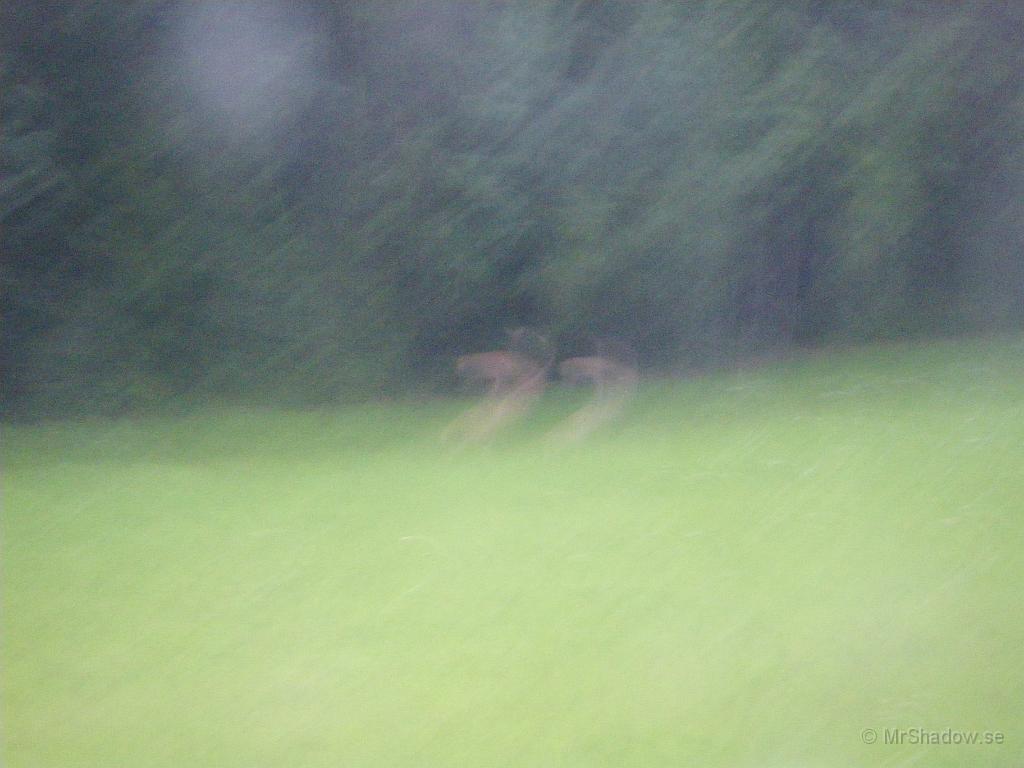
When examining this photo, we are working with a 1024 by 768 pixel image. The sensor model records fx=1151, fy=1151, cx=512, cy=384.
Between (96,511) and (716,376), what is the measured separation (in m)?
4.82

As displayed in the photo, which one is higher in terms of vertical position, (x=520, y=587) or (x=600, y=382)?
(x=600, y=382)

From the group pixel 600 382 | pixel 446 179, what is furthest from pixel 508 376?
pixel 446 179

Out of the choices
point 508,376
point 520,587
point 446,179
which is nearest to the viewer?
point 520,587

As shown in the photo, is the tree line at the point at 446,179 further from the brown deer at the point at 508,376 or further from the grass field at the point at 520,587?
the grass field at the point at 520,587

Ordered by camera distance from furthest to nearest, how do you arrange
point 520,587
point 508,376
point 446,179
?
point 508,376 < point 446,179 < point 520,587

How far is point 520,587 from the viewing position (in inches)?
223

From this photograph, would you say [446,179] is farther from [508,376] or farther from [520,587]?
[520,587]

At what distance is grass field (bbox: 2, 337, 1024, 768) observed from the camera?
4.45 m

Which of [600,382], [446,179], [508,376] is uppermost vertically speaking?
[446,179]

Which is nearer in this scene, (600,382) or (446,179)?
(446,179)

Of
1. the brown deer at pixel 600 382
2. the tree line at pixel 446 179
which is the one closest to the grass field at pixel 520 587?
the brown deer at pixel 600 382

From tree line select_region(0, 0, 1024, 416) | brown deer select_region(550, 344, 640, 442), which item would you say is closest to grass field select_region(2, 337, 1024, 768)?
brown deer select_region(550, 344, 640, 442)

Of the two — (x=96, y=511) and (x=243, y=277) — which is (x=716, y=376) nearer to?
(x=243, y=277)

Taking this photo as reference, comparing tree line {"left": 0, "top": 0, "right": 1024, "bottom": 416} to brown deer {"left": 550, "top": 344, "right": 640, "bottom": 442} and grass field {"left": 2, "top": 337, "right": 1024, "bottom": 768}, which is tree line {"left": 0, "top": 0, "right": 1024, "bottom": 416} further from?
grass field {"left": 2, "top": 337, "right": 1024, "bottom": 768}
